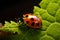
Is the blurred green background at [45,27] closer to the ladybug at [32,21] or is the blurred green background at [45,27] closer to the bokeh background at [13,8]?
the ladybug at [32,21]

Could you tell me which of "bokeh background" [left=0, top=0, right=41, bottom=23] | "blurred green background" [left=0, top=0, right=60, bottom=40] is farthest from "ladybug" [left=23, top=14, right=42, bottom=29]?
"bokeh background" [left=0, top=0, right=41, bottom=23]

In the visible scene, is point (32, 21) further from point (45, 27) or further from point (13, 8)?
point (13, 8)

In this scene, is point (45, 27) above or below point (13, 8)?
below

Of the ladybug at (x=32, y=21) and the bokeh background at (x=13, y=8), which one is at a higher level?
the bokeh background at (x=13, y=8)

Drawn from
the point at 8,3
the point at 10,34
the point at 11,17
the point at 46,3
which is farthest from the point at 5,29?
the point at 8,3

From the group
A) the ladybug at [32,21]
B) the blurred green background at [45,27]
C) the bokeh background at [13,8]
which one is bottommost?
the blurred green background at [45,27]

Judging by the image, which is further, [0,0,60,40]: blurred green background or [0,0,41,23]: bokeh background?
[0,0,41,23]: bokeh background

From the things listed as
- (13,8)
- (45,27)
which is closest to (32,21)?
(45,27)

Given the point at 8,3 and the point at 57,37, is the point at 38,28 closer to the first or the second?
the point at 57,37

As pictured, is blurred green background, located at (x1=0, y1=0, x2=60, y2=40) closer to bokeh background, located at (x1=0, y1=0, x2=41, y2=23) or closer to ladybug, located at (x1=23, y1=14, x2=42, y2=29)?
ladybug, located at (x1=23, y1=14, x2=42, y2=29)

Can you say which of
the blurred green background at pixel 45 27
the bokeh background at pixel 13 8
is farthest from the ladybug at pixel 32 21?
the bokeh background at pixel 13 8

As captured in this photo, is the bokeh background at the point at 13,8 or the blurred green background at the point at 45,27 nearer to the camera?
the blurred green background at the point at 45,27

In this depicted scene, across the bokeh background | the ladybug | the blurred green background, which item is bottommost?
the blurred green background
